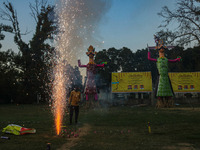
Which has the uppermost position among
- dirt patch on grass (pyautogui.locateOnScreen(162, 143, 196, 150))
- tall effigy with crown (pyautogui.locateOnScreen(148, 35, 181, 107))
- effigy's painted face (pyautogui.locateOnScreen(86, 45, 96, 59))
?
effigy's painted face (pyautogui.locateOnScreen(86, 45, 96, 59))

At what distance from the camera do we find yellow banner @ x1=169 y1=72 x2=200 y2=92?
1257 inches

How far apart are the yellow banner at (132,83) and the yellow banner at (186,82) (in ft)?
→ 14.0

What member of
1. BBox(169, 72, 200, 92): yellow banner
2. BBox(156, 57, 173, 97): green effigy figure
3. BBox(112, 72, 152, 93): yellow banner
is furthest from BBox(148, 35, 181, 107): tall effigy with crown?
BBox(169, 72, 200, 92): yellow banner

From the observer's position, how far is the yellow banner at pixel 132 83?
3169 centimetres

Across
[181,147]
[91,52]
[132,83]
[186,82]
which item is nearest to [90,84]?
[91,52]

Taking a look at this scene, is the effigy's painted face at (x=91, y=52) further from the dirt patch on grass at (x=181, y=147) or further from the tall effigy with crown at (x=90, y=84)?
the dirt patch on grass at (x=181, y=147)

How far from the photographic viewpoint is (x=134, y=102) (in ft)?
108

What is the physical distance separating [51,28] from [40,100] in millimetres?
14271

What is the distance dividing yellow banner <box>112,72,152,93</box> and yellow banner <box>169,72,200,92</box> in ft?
14.0

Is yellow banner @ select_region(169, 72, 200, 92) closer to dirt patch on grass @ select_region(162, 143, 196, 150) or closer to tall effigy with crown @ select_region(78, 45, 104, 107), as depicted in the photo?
tall effigy with crown @ select_region(78, 45, 104, 107)

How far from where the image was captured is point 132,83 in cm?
3200

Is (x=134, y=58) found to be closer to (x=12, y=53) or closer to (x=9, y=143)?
(x=12, y=53)

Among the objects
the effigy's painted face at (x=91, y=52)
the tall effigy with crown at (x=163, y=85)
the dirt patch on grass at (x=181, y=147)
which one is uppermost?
the effigy's painted face at (x=91, y=52)

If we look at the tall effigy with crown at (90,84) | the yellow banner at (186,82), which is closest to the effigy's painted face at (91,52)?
the tall effigy with crown at (90,84)
